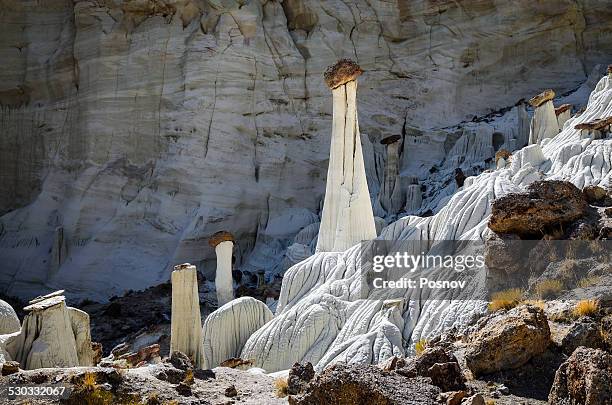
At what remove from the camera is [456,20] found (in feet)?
136

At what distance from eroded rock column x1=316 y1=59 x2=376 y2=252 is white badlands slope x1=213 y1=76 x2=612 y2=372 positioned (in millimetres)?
2751

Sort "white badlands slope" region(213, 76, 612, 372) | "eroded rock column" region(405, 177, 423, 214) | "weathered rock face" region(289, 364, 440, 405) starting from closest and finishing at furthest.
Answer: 1. "weathered rock face" region(289, 364, 440, 405)
2. "white badlands slope" region(213, 76, 612, 372)
3. "eroded rock column" region(405, 177, 423, 214)

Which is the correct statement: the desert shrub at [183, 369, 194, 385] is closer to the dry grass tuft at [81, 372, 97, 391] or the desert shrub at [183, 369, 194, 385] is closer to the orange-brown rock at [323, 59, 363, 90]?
the dry grass tuft at [81, 372, 97, 391]

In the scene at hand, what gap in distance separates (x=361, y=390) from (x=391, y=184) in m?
26.8

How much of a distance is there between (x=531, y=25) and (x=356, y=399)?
3548cm

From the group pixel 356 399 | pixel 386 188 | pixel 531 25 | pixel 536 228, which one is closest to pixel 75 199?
pixel 386 188

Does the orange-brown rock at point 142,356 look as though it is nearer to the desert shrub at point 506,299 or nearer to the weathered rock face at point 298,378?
the weathered rock face at point 298,378

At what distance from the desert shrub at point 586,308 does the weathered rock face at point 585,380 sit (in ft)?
9.01

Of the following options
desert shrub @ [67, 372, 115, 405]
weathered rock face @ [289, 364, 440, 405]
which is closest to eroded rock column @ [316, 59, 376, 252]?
desert shrub @ [67, 372, 115, 405]

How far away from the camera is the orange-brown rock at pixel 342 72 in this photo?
→ 25.0 meters

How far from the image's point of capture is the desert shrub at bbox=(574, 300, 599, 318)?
11453 mm

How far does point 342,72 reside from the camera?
2498 centimetres

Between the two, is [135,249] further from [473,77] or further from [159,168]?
[473,77]
